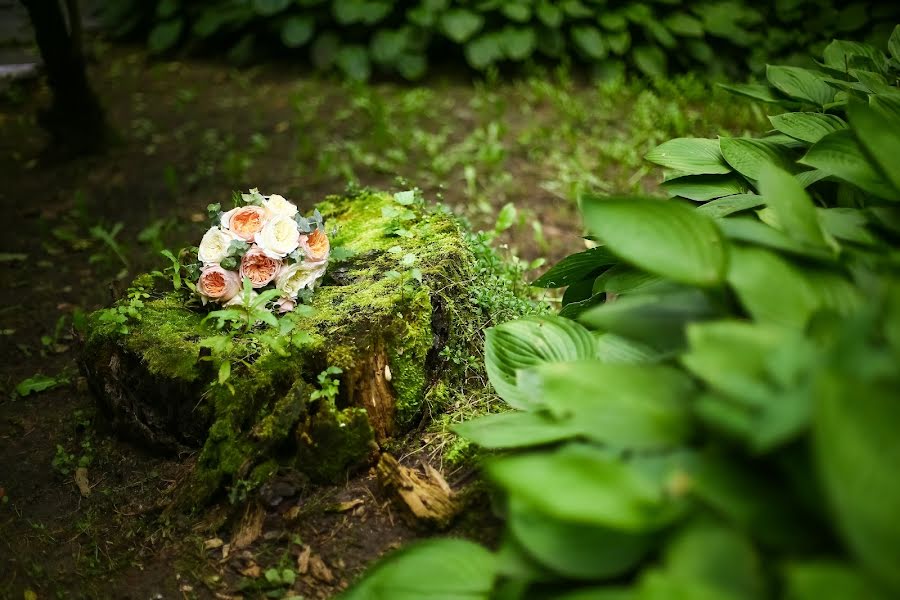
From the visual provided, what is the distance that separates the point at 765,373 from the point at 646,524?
0.29m

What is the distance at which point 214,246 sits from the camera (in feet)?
6.51

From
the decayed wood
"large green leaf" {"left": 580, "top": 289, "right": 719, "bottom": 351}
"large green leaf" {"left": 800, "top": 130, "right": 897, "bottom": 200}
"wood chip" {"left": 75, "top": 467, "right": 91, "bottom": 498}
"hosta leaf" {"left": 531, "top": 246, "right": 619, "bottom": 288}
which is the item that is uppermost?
"large green leaf" {"left": 800, "top": 130, "right": 897, "bottom": 200}

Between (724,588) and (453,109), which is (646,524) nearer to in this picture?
(724,588)

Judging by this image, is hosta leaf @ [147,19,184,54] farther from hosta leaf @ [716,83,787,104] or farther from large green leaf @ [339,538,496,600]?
large green leaf @ [339,538,496,600]

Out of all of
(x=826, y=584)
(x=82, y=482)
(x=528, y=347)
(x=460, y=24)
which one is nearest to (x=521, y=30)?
(x=460, y=24)

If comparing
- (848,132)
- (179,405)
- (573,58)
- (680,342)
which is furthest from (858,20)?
(179,405)

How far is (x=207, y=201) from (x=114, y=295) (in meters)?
1.67

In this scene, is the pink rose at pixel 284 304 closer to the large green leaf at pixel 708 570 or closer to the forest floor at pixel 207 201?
the forest floor at pixel 207 201

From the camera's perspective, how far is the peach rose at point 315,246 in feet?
6.60

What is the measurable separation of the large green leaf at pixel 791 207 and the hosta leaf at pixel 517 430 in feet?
1.87

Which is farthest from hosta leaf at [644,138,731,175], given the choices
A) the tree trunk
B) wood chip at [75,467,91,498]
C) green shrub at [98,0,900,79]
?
the tree trunk

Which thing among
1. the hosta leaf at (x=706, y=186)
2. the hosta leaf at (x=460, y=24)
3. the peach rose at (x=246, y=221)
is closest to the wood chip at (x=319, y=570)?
the peach rose at (x=246, y=221)

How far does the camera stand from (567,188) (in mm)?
3996

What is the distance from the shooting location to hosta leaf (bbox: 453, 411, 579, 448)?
138 centimetres
